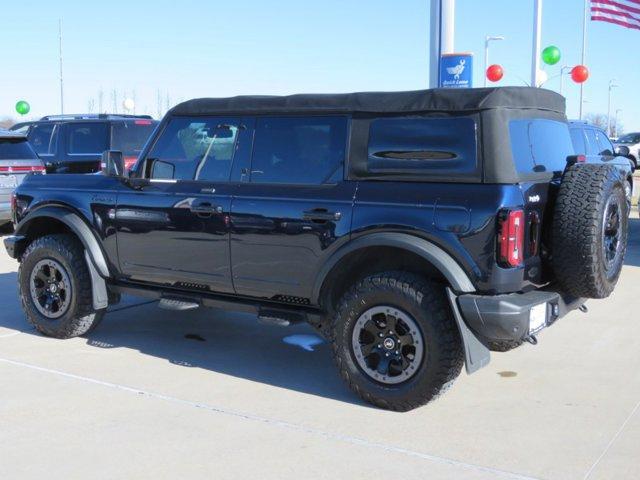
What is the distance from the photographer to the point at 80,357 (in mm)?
5824

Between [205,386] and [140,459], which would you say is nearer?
[140,459]

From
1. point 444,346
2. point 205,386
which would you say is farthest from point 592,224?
point 205,386

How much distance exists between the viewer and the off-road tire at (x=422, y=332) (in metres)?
4.51

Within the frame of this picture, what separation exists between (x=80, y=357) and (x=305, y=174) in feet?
7.39

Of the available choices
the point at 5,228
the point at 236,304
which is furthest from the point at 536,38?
the point at 236,304

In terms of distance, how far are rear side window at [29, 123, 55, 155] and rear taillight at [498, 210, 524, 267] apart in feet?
34.7

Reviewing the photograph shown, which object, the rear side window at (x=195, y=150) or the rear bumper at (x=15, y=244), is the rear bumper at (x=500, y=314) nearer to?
the rear side window at (x=195, y=150)

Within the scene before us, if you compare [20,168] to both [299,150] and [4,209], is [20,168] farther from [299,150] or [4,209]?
[299,150]

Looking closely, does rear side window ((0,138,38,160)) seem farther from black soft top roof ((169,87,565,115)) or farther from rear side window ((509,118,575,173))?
rear side window ((509,118,575,173))

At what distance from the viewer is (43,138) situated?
1346cm

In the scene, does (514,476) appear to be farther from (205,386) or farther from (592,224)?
(205,386)

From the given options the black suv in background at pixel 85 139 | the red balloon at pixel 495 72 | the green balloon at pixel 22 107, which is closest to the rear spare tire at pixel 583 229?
the black suv in background at pixel 85 139

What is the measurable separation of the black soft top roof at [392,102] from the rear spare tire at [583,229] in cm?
56

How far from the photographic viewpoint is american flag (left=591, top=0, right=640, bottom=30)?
15.6m
